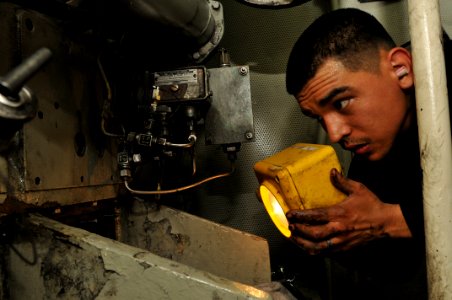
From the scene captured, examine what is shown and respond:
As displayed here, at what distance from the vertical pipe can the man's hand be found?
0.23m

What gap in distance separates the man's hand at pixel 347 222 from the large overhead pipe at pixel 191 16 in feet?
2.10

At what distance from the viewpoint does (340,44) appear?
3.44ft

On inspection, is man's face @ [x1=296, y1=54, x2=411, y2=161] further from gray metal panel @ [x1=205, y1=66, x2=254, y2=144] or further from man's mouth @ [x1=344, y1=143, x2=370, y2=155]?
gray metal panel @ [x1=205, y1=66, x2=254, y2=144]

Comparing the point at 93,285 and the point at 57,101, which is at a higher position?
the point at 57,101

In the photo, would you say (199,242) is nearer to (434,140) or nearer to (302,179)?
(302,179)

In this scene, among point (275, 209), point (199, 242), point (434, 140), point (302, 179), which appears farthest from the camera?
point (199, 242)

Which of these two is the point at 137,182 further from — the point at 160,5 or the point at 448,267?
the point at 448,267

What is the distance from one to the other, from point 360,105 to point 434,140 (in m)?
0.38

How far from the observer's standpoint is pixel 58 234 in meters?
0.74

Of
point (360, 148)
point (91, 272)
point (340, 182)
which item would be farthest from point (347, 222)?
point (91, 272)

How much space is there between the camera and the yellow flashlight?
0.83 meters

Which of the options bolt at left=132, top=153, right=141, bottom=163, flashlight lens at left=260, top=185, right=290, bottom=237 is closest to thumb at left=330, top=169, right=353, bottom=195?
flashlight lens at left=260, top=185, right=290, bottom=237

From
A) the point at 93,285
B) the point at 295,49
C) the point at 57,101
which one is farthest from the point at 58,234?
the point at 295,49

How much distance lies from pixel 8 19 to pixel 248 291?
82 centimetres
